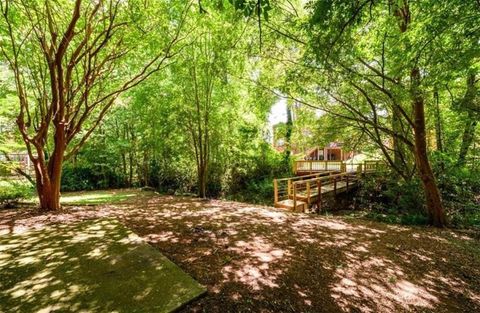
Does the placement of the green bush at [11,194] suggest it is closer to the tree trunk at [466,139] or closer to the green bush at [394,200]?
the green bush at [394,200]

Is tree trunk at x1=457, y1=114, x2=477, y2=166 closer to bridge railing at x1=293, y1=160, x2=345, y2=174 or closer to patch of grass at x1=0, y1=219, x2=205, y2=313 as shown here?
bridge railing at x1=293, y1=160, x2=345, y2=174

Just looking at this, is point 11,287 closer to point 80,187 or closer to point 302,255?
point 302,255

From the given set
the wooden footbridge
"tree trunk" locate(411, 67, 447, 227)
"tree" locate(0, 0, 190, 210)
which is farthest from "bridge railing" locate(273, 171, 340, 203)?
"tree" locate(0, 0, 190, 210)

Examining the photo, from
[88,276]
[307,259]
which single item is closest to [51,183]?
[88,276]

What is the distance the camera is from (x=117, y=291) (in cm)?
244

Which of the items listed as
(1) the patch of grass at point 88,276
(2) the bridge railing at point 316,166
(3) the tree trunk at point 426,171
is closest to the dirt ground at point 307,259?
(1) the patch of grass at point 88,276

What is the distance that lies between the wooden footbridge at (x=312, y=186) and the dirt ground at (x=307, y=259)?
8.28 feet

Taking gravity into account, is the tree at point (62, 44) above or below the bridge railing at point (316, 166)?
above

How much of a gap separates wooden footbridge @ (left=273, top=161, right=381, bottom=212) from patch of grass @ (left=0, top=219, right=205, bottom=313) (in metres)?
5.65

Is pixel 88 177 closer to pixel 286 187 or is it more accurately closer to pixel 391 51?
pixel 286 187

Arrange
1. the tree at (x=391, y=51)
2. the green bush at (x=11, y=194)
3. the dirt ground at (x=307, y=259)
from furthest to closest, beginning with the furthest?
the green bush at (x=11, y=194)
the tree at (x=391, y=51)
the dirt ground at (x=307, y=259)

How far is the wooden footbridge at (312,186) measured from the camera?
8391 mm

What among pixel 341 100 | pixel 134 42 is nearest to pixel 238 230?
pixel 341 100

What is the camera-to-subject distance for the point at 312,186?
10844 mm
